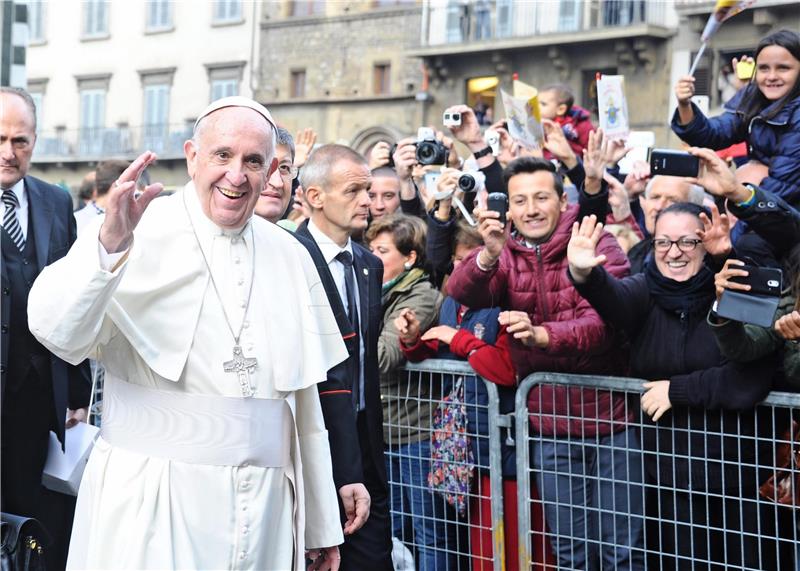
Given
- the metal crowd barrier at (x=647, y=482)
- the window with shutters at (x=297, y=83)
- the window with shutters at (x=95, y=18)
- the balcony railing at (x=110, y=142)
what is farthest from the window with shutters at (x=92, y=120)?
the metal crowd barrier at (x=647, y=482)

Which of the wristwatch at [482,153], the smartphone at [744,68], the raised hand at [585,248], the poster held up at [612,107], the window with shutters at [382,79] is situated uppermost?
the window with shutters at [382,79]

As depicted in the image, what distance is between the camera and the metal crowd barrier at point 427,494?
19.4 ft

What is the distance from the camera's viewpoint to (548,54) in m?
30.5

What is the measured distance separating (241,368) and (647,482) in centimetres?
217

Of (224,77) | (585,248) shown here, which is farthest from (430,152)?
(224,77)

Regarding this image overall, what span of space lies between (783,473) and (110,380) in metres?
2.68

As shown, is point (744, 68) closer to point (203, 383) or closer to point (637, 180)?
point (637, 180)

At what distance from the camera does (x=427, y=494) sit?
20.1ft

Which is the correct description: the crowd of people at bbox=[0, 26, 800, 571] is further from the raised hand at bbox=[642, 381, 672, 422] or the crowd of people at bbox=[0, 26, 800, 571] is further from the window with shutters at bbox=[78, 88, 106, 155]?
the window with shutters at bbox=[78, 88, 106, 155]

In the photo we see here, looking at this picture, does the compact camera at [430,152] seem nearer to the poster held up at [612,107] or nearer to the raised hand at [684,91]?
the poster held up at [612,107]

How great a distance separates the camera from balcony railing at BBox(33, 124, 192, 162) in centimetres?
3888

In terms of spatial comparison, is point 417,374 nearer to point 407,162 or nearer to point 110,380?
point 407,162

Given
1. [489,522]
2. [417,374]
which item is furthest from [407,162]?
[489,522]

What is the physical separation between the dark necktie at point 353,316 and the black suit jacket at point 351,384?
0.02 metres
